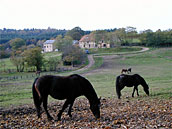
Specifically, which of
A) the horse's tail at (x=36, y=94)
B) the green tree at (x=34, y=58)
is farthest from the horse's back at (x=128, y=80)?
the green tree at (x=34, y=58)

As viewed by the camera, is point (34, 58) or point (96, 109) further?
point (34, 58)

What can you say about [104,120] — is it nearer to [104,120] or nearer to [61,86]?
[104,120]

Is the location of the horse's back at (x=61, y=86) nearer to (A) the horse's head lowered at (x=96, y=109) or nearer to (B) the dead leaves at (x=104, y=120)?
(A) the horse's head lowered at (x=96, y=109)

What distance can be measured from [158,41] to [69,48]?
48.7 meters

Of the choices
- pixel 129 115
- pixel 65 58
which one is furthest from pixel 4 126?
pixel 65 58

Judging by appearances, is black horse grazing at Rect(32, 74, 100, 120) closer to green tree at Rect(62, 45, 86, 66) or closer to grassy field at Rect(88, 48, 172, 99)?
grassy field at Rect(88, 48, 172, 99)

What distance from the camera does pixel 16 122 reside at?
339 inches

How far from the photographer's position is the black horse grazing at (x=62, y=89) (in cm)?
873

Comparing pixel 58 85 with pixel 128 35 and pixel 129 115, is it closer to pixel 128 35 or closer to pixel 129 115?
pixel 129 115

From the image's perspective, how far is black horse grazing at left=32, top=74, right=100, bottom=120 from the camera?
8727 millimetres

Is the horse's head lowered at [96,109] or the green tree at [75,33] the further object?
the green tree at [75,33]

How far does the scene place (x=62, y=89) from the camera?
347 inches

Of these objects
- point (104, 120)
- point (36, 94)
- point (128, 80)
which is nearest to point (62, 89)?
point (36, 94)

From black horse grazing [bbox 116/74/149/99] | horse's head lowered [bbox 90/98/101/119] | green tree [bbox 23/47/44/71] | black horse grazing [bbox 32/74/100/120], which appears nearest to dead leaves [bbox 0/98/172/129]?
horse's head lowered [bbox 90/98/101/119]
